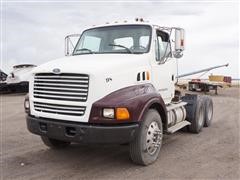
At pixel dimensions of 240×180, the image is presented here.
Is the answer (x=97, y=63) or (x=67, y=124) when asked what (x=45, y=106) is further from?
(x=97, y=63)

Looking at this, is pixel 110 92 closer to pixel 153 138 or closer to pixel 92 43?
pixel 153 138

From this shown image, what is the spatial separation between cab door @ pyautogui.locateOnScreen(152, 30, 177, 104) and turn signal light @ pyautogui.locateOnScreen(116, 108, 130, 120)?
1.50 m

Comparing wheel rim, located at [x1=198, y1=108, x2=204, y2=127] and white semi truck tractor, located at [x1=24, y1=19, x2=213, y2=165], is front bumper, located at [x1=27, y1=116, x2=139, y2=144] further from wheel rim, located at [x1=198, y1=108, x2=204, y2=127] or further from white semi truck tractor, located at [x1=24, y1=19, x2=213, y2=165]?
wheel rim, located at [x1=198, y1=108, x2=204, y2=127]

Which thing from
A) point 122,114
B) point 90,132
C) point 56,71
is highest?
point 56,71

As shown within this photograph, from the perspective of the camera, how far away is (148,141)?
5.61 metres

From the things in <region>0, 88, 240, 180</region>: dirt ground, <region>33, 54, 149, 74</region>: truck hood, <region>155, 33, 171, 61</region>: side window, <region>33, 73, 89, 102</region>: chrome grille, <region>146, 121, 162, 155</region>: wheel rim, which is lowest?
<region>0, 88, 240, 180</region>: dirt ground

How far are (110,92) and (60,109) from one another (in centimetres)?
87

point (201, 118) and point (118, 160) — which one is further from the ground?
point (201, 118)

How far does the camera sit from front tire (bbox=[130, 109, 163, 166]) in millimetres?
5363

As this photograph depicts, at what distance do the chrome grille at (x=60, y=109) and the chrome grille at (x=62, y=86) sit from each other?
0.12 metres

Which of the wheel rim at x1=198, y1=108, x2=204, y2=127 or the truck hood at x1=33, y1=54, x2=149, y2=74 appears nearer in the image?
the truck hood at x1=33, y1=54, x2=149, y2=74

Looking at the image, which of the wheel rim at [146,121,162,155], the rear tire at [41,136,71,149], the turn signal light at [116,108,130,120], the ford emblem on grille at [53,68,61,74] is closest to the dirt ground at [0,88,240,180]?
the rear tire at [41,136,71,149]

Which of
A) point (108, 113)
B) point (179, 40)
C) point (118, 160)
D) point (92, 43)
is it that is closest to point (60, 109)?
point (108, 113)

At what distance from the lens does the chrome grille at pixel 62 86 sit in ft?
16.5
